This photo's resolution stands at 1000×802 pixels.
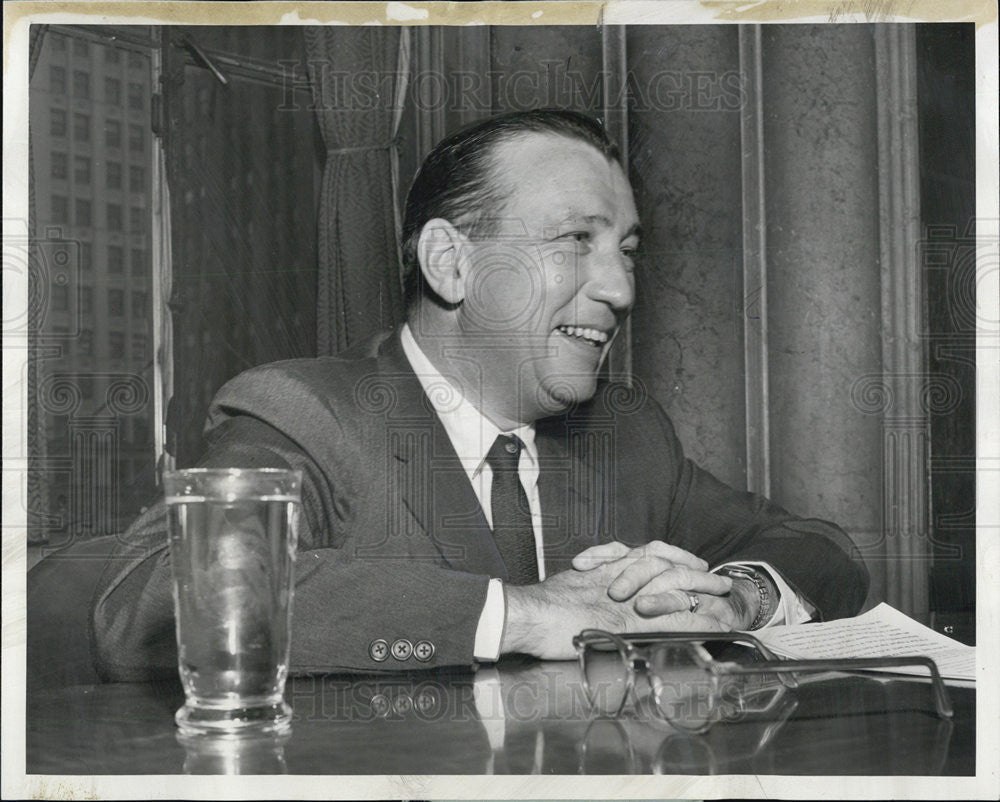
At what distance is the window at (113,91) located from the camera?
5.34 feet

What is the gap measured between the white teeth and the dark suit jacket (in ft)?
0.22

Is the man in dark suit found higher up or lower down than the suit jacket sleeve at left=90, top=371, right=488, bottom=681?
higher up

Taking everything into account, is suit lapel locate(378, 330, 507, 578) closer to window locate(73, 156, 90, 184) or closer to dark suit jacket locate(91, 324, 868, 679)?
dark suit jacket locate(91, 324, 868, 679)

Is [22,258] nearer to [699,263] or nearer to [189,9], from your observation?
[189,9]

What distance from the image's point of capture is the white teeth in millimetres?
1647

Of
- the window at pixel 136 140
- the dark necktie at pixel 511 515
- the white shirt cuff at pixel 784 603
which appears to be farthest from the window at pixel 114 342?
the white shirt cuff at pixel 784 603

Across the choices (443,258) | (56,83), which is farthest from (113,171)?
(443,258)

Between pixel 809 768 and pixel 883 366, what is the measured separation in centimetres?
63

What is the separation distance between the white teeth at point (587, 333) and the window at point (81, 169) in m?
0.65

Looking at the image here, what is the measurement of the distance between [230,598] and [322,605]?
27cm

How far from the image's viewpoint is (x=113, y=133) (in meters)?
1.63

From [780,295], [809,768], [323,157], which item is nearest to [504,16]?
[323,157]

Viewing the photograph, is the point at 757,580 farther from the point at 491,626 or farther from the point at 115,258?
the point at 115,258

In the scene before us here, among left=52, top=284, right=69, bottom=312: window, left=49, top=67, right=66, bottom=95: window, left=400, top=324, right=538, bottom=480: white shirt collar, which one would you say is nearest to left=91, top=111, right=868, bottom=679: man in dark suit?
left=400, top=324, right=538, bottom=480: white shirt collar
